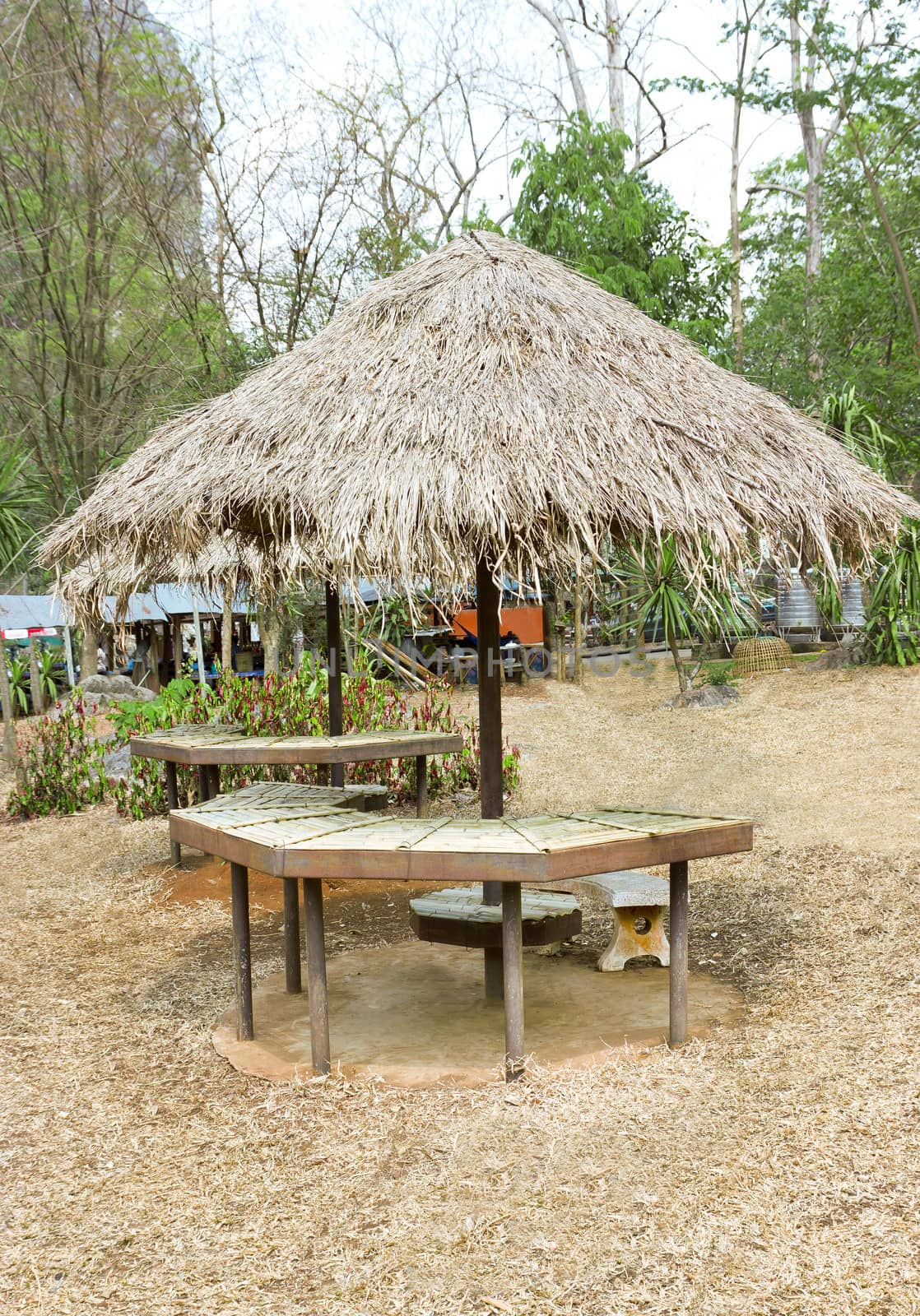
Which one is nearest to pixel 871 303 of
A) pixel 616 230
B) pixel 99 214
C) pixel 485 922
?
pixel 616 230

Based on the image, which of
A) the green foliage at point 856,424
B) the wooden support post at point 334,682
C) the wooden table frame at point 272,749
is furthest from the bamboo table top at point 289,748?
the green foliage at point 856,424

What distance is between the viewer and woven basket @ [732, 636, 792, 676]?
47.9 feet

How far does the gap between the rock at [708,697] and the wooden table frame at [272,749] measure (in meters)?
6.42

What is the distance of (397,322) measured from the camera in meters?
4.39

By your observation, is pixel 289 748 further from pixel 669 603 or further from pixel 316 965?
pixel 669 603

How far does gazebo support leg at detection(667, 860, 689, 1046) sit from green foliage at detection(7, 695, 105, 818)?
6.12m

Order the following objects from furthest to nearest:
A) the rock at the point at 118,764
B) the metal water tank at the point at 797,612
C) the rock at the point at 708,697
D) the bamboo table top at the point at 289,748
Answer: the metal water tank at the point at 797,612 < the rock at the point at 708,697 < the rock at the point at 118,764 < the bamboo table top at the point at 289,748

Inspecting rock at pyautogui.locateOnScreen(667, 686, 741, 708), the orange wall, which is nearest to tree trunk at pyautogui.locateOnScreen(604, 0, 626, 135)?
the orange wall

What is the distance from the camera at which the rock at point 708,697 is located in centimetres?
1263

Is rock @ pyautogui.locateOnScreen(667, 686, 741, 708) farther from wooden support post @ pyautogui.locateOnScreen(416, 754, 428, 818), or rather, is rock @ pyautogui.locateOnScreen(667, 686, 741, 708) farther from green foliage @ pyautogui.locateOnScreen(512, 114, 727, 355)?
wooden support post @ pyautogui.locateOnScreen(416, 754, 428, 818)

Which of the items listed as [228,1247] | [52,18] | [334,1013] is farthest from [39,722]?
[52,18]

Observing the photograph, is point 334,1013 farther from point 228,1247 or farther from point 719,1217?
point 719,1217

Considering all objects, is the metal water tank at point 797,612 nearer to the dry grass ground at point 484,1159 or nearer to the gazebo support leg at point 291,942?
the dry grass ground at point 484,1159

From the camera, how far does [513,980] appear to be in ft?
11.1
